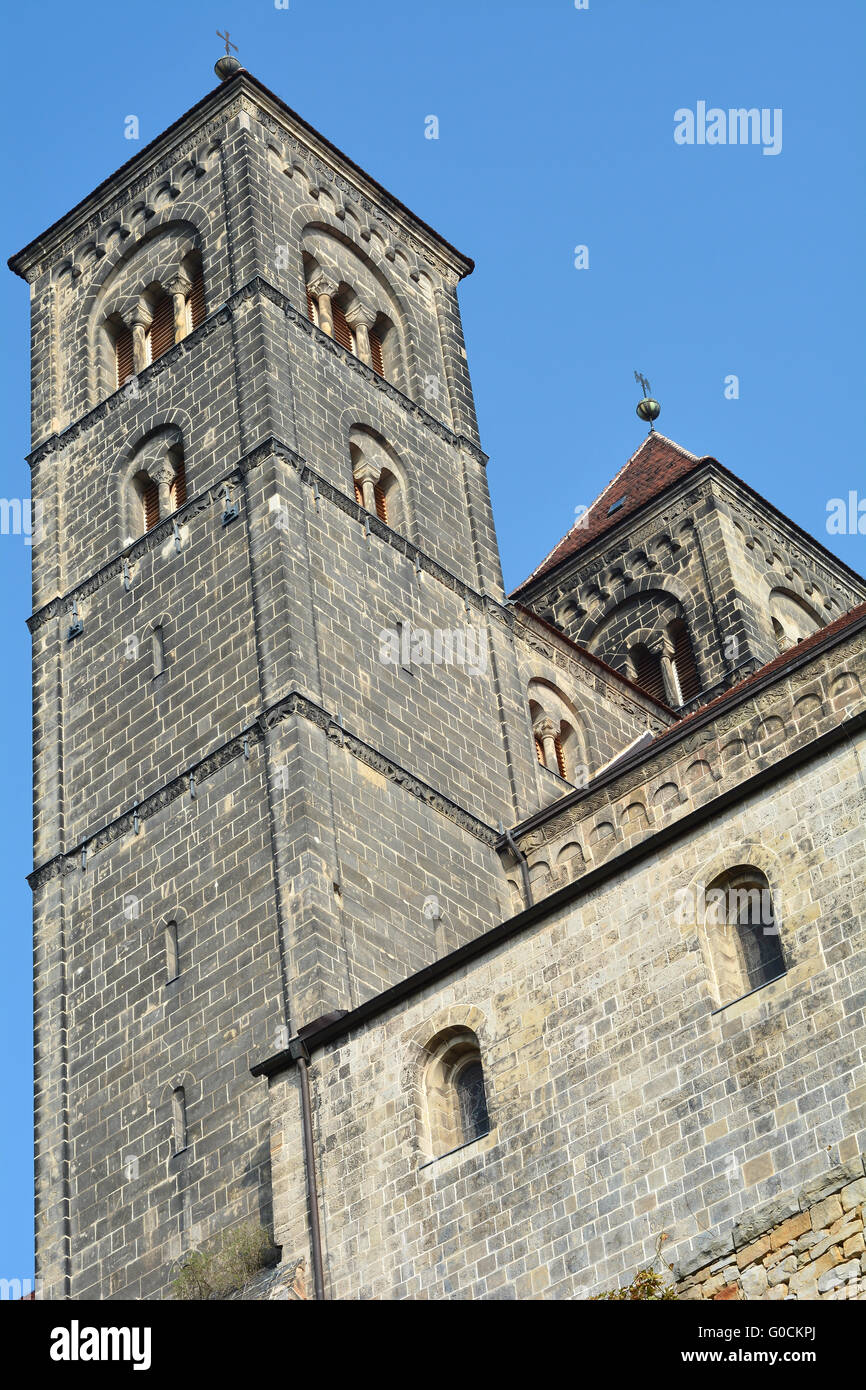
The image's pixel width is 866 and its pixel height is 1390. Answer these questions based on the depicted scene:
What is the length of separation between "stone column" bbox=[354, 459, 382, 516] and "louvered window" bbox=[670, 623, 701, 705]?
10.2 meters

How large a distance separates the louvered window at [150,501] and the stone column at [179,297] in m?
2.97

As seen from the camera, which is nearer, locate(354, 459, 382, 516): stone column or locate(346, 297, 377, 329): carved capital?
locate(354, 459, 382, 516): stone column

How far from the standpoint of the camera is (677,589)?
4894 cm

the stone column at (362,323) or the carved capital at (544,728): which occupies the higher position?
the stone column at (362,323)

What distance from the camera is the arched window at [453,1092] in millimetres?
24906

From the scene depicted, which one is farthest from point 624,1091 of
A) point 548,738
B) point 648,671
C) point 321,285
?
Result: point 648,671

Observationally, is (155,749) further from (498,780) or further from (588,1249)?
(588,1249)

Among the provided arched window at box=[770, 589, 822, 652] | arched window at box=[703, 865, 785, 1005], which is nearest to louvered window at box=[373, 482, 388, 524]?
arched window at box=[770, 589, 822, 652]

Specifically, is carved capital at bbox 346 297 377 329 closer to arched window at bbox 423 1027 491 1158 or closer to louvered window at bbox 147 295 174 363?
louvered window at bbox 147 295 174 363

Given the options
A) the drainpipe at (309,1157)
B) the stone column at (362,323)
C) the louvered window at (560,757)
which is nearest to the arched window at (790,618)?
the louvered window at (560,757)

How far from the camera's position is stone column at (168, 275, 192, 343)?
4056 cm

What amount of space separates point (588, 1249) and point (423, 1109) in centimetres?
319

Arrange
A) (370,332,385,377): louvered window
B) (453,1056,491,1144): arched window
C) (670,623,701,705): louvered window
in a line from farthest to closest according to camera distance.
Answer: (670,623,701,705): louvered window
(370,332,385,377): louvered window
(453,1056,491,1144): arched window

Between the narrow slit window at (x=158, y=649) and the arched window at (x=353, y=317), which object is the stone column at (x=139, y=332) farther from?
the narrow slit window at (x=158, y=649)
